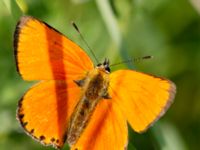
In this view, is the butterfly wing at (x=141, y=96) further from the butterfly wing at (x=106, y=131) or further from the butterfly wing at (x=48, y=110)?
the butterfly wing at (x=48, y=110)

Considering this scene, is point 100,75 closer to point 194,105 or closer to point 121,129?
point 121,129

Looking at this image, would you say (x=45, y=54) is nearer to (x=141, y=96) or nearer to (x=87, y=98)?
(x=87, y=98)

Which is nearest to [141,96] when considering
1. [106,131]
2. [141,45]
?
[106,131]

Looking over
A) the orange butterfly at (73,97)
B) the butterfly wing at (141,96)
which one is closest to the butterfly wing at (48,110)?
the orange butterfly at (73,97)

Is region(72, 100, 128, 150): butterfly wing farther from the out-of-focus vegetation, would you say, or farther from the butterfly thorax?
the out-of-focus vegetation

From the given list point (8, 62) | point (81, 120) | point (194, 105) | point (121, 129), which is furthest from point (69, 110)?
point (194, 105)

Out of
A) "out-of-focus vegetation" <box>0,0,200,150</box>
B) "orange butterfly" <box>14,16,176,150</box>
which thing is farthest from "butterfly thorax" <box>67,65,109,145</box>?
"out-of-focus vegetation" <box>0,0,200,150</box>
